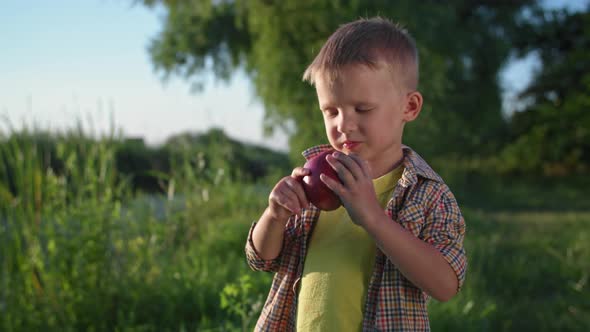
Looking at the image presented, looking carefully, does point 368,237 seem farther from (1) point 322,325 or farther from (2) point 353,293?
(1) point 322,325

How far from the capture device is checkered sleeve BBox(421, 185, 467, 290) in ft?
5.45

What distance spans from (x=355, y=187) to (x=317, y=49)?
24.7 ft

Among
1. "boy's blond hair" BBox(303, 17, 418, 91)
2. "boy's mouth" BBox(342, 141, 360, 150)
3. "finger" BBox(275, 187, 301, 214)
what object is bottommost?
"finger" BBox(275, 187, 301, 214)

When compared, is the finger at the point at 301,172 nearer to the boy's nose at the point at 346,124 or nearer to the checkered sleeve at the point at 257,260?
the boy's nose at the point at 346,124

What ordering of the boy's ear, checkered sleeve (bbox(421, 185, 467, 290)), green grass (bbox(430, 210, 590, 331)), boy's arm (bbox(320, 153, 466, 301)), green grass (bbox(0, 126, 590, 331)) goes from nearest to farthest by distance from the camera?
boy's arm (bbox(320, 153, 466, 301)) → checkered sleeve (bbox(421, 185, 467, 290)) → the boy's ear → green grass (bbox(0, 126, 590, 331)) → green grass (bbox(430, 210, 590, 331))

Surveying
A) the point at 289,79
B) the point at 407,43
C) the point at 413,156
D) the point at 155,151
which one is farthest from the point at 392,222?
the point at 155,151

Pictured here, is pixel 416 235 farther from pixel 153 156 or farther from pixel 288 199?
pixel 153 156

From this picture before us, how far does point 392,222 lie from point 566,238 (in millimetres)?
6372

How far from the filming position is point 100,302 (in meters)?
3.64

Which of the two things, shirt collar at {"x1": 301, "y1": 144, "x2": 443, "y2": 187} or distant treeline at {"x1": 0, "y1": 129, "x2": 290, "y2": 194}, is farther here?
distant treeline at {"x1": 0, "y1": 129, "x2": 290, "y2": 194}

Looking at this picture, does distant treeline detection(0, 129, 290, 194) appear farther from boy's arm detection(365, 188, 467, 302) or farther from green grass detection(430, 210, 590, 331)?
boy's arm detection(365, 188, 467, 302)

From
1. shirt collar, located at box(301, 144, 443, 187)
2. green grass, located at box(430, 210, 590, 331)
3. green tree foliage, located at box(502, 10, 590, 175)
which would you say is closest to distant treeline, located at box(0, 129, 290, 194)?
green grass, located at box(430, 210, 590, 331)

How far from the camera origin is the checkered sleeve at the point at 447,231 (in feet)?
5.45

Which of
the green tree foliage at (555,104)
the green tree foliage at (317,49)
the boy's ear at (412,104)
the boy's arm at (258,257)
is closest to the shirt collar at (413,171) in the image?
the boy's ear at (412,104)
